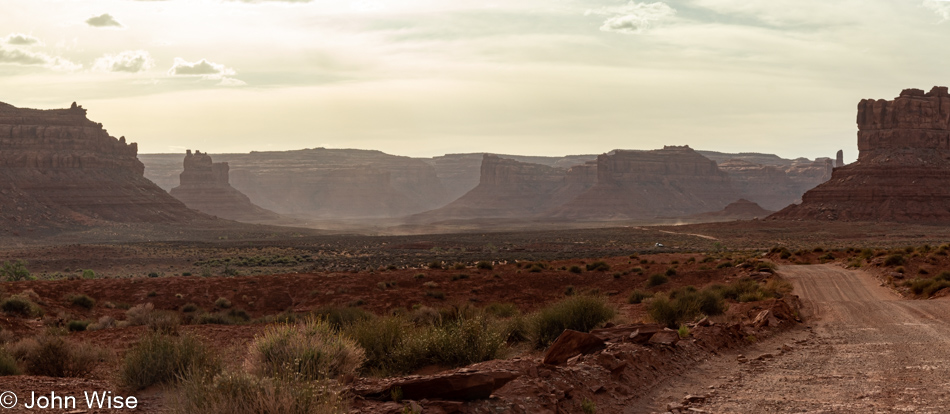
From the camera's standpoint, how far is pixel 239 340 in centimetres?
1755

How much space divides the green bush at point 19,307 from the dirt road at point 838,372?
19391 mm

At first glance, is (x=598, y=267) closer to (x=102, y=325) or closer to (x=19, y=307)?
(x=102, y=325)

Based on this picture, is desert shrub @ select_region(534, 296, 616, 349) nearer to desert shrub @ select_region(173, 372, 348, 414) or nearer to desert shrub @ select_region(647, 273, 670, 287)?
desert shrub @ select_region(173, 372, 348, 414)

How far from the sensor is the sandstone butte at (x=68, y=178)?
106 m

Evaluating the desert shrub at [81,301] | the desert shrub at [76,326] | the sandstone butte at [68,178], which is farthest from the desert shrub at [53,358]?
the sandstone butte at [68,178]

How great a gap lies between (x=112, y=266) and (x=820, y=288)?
50497mm

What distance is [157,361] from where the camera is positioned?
1004 centimetres

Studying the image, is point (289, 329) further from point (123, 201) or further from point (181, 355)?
point (123, 201)

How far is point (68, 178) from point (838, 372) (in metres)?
131

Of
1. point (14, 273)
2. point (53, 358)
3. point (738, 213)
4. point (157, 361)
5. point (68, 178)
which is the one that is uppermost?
point (68, 178)

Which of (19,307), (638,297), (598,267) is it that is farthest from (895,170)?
(19,307)

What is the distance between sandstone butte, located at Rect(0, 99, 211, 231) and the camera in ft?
347

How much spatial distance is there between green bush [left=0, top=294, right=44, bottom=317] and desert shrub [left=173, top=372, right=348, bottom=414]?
18.1m

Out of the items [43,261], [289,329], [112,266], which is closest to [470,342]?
[289,329]
